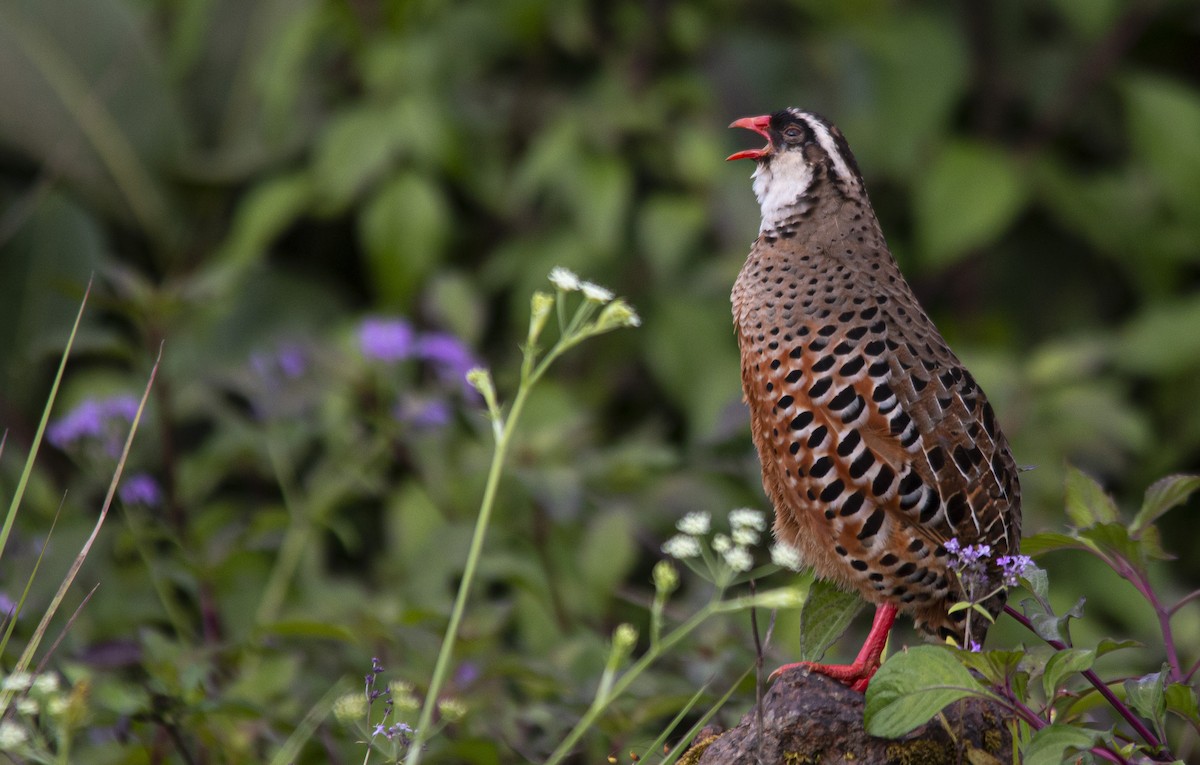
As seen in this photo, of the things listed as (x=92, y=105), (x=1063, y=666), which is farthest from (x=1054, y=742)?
(x=92, y=105)

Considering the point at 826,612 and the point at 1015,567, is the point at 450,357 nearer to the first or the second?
the point at 826,612

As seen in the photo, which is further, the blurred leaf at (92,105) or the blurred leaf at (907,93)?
the blurred leaf at (92,105)

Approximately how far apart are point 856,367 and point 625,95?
11.5 ft

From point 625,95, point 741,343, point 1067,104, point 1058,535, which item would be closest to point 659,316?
point 625,95

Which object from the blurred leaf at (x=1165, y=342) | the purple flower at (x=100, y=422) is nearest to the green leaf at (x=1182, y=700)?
the purple flower at (x=100, y=422)

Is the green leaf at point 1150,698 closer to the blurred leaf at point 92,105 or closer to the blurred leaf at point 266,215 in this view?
the blurred leaf at point 266,215

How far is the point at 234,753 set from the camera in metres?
3.10

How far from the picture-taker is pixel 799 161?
297 centimetres

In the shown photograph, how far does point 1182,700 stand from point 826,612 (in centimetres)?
72

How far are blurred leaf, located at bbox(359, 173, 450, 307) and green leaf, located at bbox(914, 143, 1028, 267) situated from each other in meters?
2.00

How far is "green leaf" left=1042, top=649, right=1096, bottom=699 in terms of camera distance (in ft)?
7.02

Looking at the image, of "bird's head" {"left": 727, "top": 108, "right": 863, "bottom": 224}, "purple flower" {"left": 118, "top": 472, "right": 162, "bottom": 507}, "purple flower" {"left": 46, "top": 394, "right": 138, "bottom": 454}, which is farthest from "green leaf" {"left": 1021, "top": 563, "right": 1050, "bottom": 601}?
"purple flower" {"left": 46, "top": 394, "right": 138, "bottom": 454}

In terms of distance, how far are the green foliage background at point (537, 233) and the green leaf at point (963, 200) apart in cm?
2

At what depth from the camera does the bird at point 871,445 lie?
2645mm
